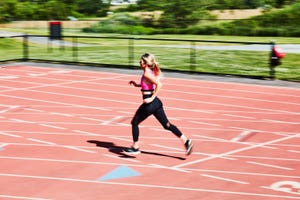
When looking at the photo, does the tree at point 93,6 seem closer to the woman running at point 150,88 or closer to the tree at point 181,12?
the tree at point 181,12

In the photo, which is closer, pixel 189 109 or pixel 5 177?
pixel 5 177

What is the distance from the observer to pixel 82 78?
65.0 ft

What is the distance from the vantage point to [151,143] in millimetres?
10531

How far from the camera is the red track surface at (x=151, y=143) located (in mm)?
7859

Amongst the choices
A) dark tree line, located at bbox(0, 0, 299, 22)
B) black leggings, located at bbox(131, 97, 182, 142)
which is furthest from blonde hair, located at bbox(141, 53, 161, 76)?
dark tree line, located at bbox(0, 0, 299, 22)

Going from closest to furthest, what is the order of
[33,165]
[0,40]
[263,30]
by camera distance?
[33,165] < [0,40] < [263,30]

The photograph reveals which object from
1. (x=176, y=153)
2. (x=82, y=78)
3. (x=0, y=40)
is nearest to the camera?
(x=176, y=153)

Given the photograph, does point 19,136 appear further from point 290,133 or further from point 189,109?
point 290,133

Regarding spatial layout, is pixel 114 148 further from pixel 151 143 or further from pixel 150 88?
pixel 150 88

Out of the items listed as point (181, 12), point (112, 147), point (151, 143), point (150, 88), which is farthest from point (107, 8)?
point (150, 88)

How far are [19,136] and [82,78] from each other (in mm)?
8823

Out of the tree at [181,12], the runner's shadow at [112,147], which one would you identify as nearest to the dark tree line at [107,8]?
the tree at [181,12]

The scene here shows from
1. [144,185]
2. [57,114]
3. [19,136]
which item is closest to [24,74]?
[57,114]

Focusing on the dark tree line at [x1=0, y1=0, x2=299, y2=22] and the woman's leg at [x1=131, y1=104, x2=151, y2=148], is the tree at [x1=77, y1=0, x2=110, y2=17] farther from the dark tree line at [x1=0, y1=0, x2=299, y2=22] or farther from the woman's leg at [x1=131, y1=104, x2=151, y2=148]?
the woman's leg at [x1=131, y1=104, x2=151, y2=148]
